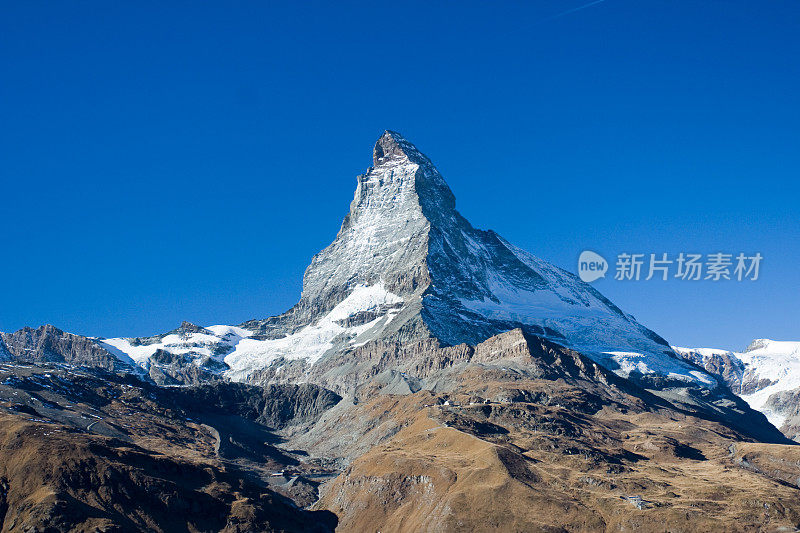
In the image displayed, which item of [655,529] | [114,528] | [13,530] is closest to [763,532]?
[655,529]

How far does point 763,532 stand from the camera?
192m

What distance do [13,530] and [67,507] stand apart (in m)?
13.8

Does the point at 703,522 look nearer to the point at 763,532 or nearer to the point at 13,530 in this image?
the point at 763,532

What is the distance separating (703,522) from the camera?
645 ft

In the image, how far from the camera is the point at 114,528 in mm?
195500

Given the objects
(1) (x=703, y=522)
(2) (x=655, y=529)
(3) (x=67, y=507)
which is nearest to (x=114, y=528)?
(3) (x=67, y=507)

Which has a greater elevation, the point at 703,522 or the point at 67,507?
the point at 703,522

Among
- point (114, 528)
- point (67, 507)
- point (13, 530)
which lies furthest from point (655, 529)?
point (13, 530)

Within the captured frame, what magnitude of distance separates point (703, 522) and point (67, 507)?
168532 millimetres

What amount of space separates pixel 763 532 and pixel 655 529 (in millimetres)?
26539

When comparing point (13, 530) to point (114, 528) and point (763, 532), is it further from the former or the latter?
point (763, 532)

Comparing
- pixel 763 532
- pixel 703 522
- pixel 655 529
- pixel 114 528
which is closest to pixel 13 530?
pixel 114 528

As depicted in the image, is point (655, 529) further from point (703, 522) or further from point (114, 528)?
point (114, 528)

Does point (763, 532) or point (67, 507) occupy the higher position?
point (763, 532)
